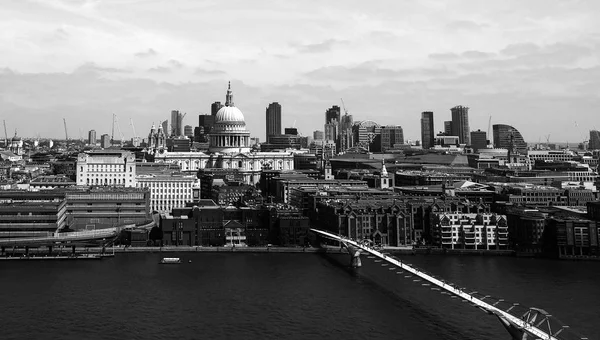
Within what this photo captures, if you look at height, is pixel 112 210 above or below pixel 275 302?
above

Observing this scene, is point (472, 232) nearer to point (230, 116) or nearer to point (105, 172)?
point (105, 172)

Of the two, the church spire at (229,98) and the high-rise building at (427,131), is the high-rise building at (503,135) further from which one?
the church spire at (229,98)

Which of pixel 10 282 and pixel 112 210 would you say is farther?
pixel 112 210

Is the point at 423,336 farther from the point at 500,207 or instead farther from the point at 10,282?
the point at 500,207

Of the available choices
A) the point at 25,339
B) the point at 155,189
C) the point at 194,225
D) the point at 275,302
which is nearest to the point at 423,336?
the point at 275,302

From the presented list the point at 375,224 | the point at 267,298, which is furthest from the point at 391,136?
the point at 267,298
